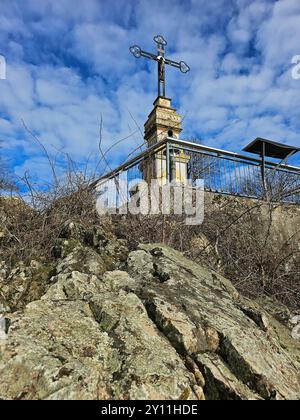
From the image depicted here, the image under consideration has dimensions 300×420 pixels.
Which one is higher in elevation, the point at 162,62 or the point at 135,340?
the point at 162,62

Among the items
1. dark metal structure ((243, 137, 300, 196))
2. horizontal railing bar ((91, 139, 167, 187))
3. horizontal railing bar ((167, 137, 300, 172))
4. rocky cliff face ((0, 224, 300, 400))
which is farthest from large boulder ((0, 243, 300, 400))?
dark metal structure ((243, 137, 300, 196))

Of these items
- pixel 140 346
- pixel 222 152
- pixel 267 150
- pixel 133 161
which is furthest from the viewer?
pixel 267 150

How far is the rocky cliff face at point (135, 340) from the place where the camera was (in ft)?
4.25

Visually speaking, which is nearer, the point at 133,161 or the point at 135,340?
the point at 135,340

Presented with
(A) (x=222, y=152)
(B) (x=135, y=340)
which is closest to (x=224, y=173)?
(A) (x=222, y=152)

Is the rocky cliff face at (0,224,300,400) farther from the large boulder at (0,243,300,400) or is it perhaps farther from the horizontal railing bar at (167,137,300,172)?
the horizontal railing bar at (167,137,300,172)

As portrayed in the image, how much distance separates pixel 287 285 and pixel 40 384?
12.2 feet

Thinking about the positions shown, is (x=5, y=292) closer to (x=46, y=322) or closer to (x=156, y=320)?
(x=46, y=322)

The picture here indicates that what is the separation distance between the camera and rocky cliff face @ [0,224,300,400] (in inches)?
51.0

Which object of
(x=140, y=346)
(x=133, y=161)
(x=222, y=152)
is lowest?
(x=140, y=346)

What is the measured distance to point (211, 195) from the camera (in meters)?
5.46

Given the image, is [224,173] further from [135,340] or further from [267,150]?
[135,340]

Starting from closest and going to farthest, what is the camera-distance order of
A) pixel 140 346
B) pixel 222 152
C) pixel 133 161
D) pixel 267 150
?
1. pixel 140 346
2. pixel 133 161
3. pixel 222 152
4. pixel 267 150

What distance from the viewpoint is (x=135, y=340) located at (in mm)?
1585
